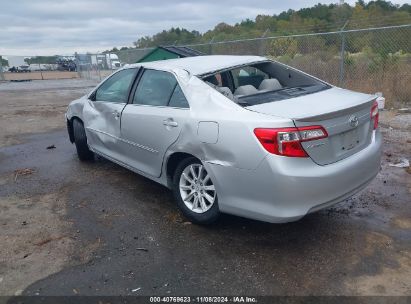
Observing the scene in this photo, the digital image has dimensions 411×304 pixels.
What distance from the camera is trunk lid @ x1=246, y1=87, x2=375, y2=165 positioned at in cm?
306

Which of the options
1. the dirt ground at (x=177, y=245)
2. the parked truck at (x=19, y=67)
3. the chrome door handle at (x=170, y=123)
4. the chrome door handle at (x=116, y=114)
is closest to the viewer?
the dirt ground at (x=177, y=245)

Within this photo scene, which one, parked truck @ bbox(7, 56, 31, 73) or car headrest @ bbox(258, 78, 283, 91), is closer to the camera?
car headrest @ bbox(258, 78, 283, 91)

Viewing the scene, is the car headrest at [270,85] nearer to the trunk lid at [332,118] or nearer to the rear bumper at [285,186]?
the trunk lid at [332,118]

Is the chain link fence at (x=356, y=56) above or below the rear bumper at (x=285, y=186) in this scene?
above

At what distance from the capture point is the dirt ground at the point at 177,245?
2.95 metres

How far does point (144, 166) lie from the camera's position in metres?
4.42

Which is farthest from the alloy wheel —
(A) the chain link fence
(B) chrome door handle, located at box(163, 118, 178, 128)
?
(A) the chain link fence

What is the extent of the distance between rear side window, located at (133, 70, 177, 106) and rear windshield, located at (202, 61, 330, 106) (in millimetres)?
451

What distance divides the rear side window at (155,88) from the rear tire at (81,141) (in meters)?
1.73

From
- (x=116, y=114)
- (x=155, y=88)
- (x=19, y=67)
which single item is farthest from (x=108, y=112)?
(x=19, y=67)

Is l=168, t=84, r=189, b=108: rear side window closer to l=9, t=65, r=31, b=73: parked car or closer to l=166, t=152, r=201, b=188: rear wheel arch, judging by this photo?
l=166, t=152, r=201, b=188: rear wheel arch

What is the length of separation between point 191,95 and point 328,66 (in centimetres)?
841

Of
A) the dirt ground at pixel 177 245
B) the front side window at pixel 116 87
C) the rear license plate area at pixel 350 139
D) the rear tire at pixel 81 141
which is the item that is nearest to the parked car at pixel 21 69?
the rear tire at pixel 81 141

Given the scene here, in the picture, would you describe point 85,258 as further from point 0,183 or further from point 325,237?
point 0,183
